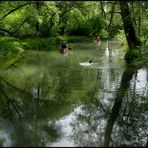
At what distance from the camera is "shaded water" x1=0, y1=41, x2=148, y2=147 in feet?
41.8

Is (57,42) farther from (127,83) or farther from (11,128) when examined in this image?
(11,128)

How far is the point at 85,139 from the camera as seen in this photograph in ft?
41.1

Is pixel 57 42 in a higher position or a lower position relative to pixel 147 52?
lower

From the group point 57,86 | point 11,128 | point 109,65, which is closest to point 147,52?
point 109,65

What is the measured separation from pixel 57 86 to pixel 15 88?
2.34 meters

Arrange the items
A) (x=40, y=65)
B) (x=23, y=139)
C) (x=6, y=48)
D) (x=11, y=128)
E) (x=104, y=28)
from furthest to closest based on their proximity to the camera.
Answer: (x=104, y=28) < (x=6, y=48) < (x=40, y=65) < (x=11, y=128) < (x=23, y=139)

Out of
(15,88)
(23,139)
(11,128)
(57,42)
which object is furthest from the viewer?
(57,42)

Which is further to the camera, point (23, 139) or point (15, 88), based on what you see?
point (15, 88)

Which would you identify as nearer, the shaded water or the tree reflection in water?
the tree reflection in water

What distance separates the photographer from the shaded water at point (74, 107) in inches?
501

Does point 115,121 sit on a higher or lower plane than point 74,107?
higher

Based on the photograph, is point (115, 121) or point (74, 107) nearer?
point (115, 121)

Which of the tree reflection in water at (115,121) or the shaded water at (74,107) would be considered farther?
the shaded water at (74,107)

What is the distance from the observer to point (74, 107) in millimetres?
16719
